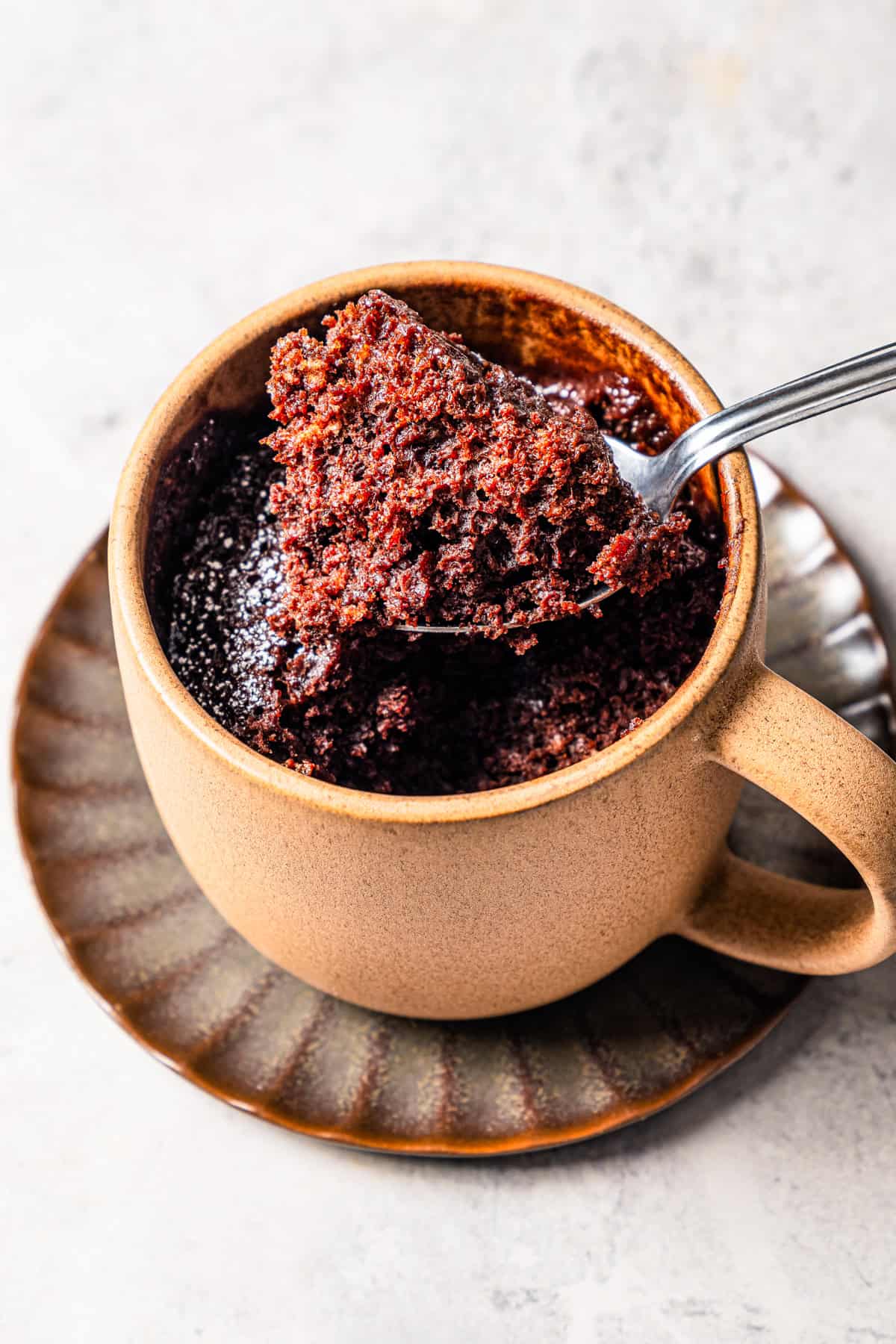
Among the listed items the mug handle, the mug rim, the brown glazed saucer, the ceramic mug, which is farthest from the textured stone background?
the mug rim

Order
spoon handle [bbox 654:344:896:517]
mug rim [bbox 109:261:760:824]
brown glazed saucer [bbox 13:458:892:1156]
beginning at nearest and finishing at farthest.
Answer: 1. mug rim [bbox 109:261:760:824]
2. spoon handle [bbox 654:344:896:517]
3. brown glazed saucer [bbox 13:458:892:1156]

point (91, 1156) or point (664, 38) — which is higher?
point (664, 38)

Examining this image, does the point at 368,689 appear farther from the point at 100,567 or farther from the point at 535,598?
the point at 100,567

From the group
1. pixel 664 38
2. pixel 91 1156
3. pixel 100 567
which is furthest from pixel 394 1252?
pixel 664 38

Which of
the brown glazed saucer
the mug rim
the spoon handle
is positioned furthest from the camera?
the brown glazed saucer

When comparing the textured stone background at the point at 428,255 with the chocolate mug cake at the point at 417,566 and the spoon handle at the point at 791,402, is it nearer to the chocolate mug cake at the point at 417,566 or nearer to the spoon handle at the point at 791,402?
the chocolate mug cake at the point at 417,566

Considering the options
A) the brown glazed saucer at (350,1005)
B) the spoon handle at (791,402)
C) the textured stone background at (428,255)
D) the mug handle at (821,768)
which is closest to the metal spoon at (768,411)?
the spoon handle at (791,402)

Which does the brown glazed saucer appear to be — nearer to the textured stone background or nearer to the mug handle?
the textured stone background

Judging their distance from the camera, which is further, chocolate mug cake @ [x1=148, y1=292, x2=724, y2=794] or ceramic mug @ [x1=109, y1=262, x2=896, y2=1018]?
chocolate mug cake @ [x1=148, y1=292, x2=724, y2=794]
